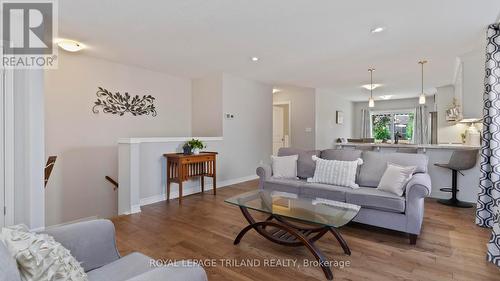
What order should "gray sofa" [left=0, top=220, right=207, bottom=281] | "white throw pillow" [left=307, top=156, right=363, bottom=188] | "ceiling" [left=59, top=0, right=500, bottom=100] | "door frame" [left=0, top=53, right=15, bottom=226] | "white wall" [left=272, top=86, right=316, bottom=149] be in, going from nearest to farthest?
"gray sofa" [left=0, top=220, right=207, bottom=281], "door frame" [left=0, top=53, right=15, bottom=226], "ceiling" [left=59, top=0, right=500, bottom=100], "white throw pillow" [left=307, top=156, right=363, bottom=188], "white wall" [left=272, top=86, right=316, bottom=149]

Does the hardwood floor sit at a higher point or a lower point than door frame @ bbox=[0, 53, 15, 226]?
lower

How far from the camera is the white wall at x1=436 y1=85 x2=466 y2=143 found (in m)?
5.91

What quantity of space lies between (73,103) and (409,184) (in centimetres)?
478

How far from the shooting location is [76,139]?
4.04 m

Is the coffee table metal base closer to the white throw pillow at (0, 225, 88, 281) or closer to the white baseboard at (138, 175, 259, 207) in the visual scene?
the white throw pillow at (0, 225, 88, 281)

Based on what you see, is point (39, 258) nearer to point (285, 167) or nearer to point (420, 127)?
point (285, 167)

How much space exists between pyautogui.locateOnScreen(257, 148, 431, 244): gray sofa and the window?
636 centimetres

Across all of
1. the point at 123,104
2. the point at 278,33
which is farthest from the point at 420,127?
the point at 123,104

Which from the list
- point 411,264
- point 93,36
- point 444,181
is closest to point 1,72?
point 93,36

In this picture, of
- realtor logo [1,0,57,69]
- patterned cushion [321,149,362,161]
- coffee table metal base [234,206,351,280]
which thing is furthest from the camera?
patterned cushion [321,149,362,161]

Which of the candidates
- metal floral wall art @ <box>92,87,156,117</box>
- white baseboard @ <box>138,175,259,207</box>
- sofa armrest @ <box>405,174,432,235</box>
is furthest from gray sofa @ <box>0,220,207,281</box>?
metal floral wall art @ <box>92,87,156,117</box>

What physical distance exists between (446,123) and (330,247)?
18.2 ft

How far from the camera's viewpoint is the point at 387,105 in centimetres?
930

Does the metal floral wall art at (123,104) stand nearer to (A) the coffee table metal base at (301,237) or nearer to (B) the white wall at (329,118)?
(A) the coffee table metal base at (301,237)
